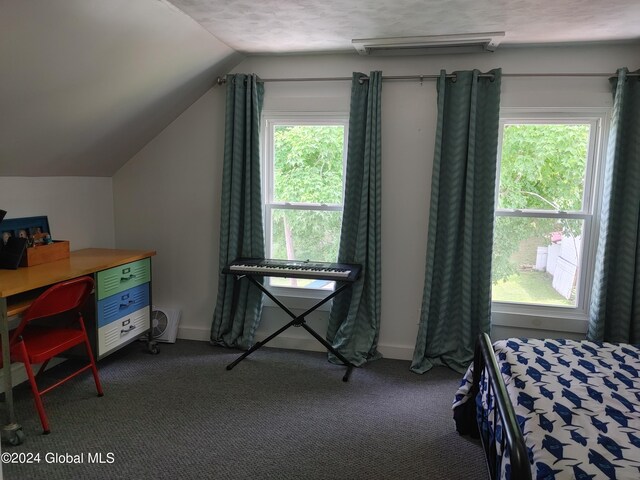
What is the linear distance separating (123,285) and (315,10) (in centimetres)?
216

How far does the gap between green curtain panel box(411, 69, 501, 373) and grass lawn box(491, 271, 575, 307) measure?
254mm

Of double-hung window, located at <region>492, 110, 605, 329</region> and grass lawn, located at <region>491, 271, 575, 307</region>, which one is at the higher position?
double-hung window, located at <region>492, 110, 605, 329</region>

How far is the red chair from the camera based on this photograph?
2.29 m

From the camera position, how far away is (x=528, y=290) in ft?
11.2

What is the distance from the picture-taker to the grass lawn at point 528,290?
11.1 feet

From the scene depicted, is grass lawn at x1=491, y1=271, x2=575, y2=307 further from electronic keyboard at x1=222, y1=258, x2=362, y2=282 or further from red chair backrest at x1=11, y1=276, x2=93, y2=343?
red chair backrest at x1=11, y1=276, x2=93, y2=343

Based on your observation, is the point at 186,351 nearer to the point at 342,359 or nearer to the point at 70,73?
the point at 342,359

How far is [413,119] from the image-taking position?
3342mm

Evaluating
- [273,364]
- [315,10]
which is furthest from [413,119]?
[273,364]

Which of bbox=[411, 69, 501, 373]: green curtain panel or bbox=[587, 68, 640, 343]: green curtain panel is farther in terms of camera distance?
bbox=[411, 69, 501, 373]: green curtain panel

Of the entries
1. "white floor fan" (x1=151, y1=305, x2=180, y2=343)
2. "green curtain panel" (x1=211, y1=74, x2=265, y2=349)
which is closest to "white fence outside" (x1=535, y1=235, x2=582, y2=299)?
"green curtain panel" (x1=211, y1=74, x2=265, y2=349)

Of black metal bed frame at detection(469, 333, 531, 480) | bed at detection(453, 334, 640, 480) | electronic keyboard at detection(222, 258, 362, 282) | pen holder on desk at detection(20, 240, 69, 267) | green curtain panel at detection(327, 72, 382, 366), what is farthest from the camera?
green curtain panel at detection(327, 72, 382, 366)

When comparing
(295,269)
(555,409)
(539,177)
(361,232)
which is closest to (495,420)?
(555,409)

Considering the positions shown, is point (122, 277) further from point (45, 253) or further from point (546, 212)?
point (546, 212)
